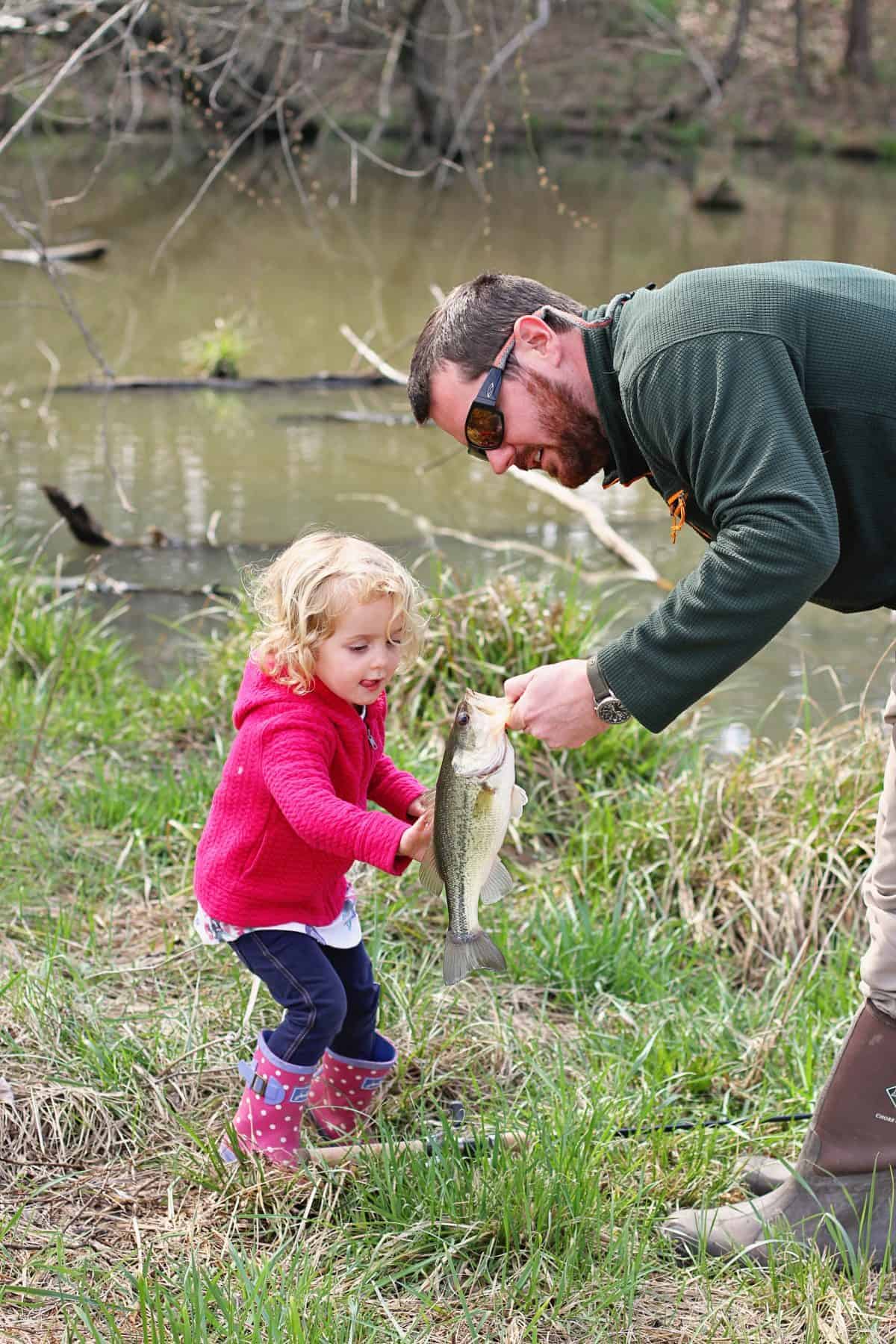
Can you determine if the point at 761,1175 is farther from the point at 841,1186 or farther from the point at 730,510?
the point at 730,510

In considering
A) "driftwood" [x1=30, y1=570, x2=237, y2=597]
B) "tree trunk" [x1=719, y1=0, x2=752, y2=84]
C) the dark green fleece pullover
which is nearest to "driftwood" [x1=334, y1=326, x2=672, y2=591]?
"driftwood" [x1=30, y1=570, x2=237, y2=597]

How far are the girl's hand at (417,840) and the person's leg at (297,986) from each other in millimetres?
408

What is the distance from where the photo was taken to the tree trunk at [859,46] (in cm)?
2958

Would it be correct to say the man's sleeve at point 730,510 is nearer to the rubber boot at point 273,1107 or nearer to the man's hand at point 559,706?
the man's hand at point 559,706

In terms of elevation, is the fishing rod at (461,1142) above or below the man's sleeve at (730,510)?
below

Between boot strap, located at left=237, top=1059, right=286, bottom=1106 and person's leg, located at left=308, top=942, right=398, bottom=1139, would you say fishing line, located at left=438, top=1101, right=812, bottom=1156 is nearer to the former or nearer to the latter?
person's leg, located at left=308, top=942, right=398, bottom=1139

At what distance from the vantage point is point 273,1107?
2961 mm

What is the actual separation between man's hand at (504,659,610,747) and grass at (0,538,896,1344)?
0.84m

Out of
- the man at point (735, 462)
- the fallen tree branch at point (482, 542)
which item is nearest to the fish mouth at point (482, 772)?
the man at point (735, 462)

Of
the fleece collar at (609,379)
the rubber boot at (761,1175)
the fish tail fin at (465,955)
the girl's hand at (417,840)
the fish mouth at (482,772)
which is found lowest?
the rubber boot at (761,1175)

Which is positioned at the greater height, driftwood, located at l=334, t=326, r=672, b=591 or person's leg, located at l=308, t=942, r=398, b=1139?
person's leg, located at l=308, t=942, r=398, b=1139

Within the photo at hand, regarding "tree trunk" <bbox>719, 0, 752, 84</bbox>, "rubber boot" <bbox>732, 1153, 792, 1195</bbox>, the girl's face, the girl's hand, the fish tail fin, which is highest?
"tree trunk" <bbox>719, 0, 752, 84</bbox>

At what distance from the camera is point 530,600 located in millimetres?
5387

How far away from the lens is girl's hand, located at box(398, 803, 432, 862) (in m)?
2.62
